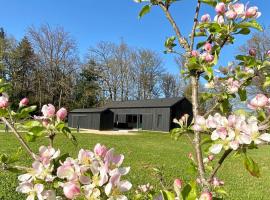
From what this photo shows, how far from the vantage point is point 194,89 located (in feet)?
5.63

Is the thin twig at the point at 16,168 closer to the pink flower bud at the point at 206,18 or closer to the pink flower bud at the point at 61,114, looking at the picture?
the pink flower bud at the point at 61,114

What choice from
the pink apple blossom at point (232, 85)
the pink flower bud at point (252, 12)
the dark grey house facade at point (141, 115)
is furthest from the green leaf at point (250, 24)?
the dark grey house facade at point (141, 115)

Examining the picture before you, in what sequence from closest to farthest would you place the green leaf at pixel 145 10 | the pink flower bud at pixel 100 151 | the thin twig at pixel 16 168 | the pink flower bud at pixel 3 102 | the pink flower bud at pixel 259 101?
1. the pink flower bud at pixel 100 151
2. the thin twig at pixel 16 168
3. the pink flower bud at pixel 259 101
4. the pink flower bud at pixel 3 102
5. the green leaf at pixel 145 10

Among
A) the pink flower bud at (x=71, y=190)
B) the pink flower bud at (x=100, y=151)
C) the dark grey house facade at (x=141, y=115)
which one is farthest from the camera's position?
the dark grey house facade at (x=141, y=115)

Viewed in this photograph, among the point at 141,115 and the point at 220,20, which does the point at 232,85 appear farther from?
the point at 141,115

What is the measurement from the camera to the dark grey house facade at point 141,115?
3300 centimetres

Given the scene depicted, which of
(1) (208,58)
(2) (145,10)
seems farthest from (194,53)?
(2) (145,10)

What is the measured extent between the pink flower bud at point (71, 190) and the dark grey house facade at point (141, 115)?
31.3 meters

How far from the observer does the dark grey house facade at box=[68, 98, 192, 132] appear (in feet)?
108

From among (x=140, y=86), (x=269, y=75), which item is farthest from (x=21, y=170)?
(x=140, y=86)

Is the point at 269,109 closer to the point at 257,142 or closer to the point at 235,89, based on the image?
the point at 257,142

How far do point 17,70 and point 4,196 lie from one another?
44.3 meters

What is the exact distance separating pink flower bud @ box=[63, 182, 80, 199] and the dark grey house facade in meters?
31.3

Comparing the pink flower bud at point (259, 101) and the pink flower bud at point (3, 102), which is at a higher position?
the pink flower bud at point (259, 101)
